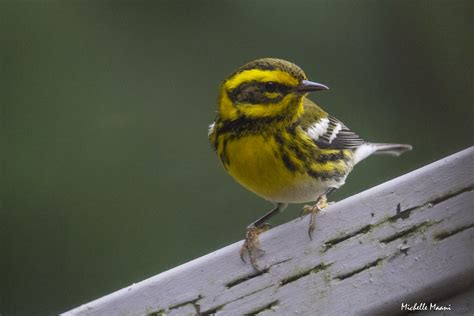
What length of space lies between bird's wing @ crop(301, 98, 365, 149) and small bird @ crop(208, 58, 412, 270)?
0.01 m

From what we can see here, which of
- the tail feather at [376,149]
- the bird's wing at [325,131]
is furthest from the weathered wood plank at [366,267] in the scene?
the tail feather at [376,149]

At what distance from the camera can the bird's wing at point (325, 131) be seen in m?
3.14

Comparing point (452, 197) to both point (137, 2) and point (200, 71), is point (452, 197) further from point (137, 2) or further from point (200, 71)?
point (137, 2)

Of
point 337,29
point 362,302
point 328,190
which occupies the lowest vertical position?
point 362,302

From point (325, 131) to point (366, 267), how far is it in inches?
50.0

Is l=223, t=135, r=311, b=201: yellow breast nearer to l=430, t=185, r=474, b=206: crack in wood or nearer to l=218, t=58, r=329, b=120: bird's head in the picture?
l=218, t=58, r=329, b=120: bird's head

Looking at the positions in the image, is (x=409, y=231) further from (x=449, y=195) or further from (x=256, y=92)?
(x=256, y=92)

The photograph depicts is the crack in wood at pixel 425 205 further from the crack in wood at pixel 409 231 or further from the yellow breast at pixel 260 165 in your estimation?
the yellow breast at pixel 260 165

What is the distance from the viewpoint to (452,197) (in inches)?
80.3

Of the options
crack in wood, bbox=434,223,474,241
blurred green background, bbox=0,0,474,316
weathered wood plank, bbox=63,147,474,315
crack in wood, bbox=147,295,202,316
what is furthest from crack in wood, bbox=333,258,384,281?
blurred green background, bbox=0,0,474,316

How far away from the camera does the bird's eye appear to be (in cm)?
289

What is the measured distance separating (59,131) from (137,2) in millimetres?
918

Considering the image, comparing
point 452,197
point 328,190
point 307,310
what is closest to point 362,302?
point 307,310

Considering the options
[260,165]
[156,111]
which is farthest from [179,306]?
[156,111]
